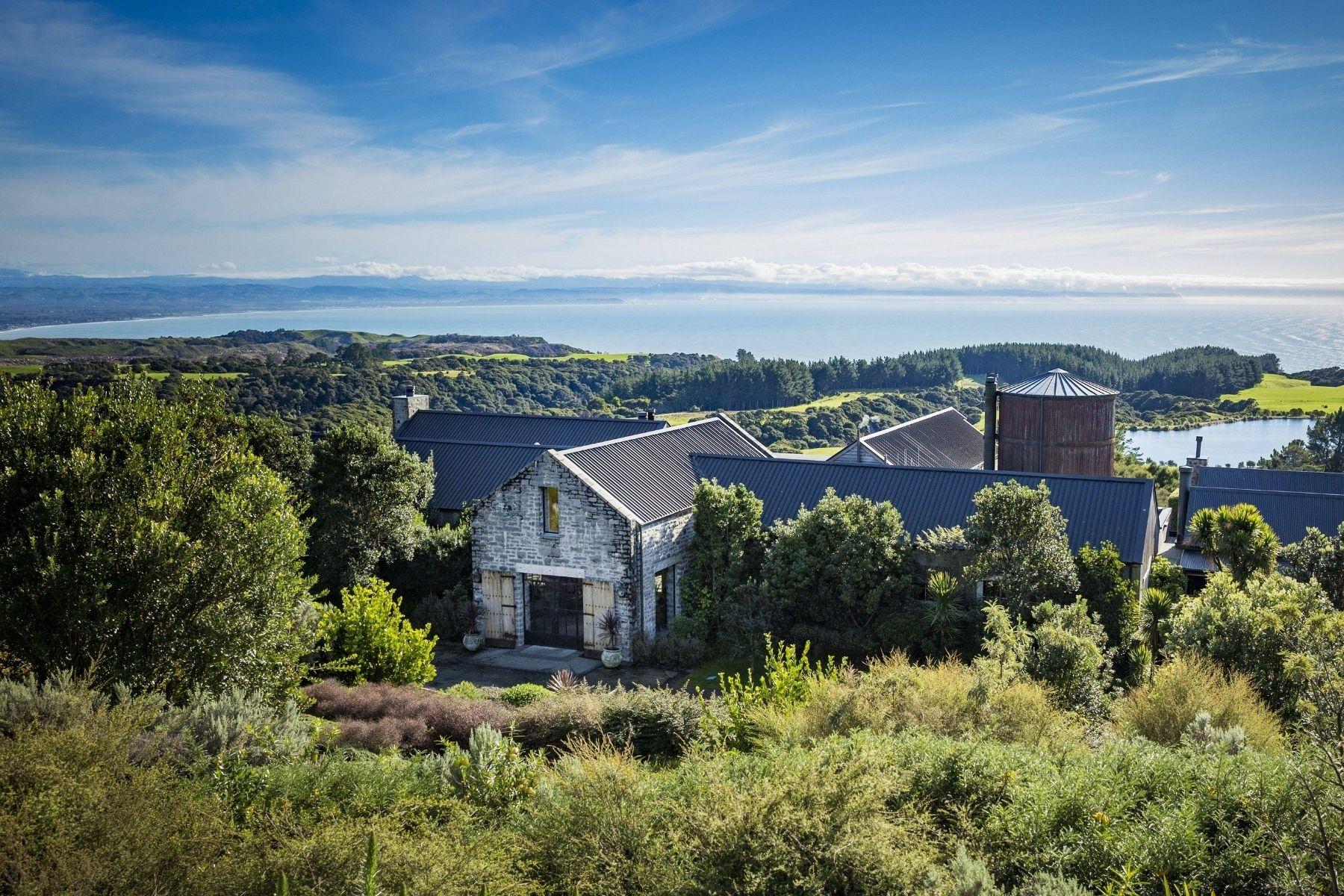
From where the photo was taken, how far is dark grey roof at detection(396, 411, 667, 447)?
35781 millimetres

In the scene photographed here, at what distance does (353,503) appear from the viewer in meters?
26.9

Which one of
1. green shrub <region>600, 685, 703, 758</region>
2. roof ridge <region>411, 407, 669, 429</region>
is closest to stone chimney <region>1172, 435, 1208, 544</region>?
roof ridge <region>411, 407, 669, 429</region>

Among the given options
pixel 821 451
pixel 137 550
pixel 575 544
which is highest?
pixel 137 550

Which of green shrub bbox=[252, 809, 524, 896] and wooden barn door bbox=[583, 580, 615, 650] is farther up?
green shrub bbox=[252, 809, 524, 896]

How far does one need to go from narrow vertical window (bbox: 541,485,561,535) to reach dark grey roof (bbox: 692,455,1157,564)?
5.34m

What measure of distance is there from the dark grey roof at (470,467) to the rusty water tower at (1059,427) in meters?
16.3

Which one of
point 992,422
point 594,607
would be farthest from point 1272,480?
point 594,607

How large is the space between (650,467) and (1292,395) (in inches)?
3095

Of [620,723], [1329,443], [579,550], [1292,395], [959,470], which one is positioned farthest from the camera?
[1292,395]

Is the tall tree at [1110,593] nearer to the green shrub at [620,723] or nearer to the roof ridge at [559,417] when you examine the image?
the green shrub at [620,723]

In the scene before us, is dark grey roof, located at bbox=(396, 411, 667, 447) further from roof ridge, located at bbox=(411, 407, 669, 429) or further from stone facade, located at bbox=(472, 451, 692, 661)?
stone facade, located at bbox=(472, 451, 692, 661)

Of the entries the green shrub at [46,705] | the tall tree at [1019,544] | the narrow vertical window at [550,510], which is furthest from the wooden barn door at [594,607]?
the green shrub at [46,705]

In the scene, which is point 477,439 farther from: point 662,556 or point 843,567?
point 843,567

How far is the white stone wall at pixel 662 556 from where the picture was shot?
24.5 metres
